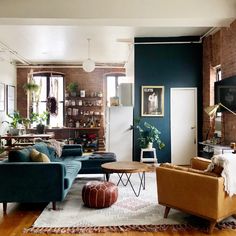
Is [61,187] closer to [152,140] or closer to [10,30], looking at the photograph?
[152,140]

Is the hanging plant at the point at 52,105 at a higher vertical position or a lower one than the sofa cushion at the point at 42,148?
higher

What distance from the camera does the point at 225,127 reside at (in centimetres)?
606

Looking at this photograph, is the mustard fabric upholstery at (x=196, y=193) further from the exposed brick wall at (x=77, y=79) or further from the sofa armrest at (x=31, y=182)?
the exposed brick wall at (x=77, y=79)

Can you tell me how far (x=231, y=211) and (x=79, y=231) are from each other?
5.73 feet

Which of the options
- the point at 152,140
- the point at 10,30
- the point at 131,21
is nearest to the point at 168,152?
the point at 152,140

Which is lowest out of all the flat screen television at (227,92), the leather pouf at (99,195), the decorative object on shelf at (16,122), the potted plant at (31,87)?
the leather pouf at (99,195)

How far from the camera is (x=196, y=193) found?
332 centimetres

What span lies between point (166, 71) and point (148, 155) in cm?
219

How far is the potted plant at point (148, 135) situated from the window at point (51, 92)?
179 inches

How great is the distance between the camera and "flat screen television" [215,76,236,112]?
559 cm

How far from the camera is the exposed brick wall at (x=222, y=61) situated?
224 inches

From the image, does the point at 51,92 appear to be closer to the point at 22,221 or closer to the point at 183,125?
the point at 183,125

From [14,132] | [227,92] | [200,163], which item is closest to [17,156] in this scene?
[200,163]

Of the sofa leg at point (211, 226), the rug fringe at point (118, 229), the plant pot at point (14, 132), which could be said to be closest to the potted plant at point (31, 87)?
the plant pot at point (14, 132)
